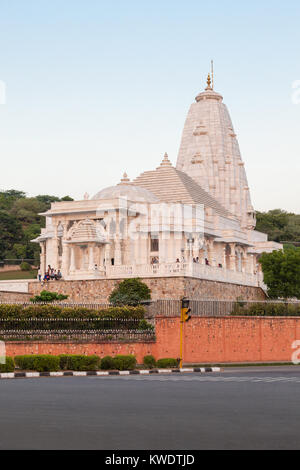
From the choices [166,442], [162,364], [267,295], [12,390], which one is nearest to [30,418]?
[166,442]

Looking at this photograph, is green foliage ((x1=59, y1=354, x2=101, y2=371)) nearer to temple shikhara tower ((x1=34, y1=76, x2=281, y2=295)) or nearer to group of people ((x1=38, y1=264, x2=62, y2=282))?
temple shikhara tower ((x1=34, y1=76, x2=281, y2=295))

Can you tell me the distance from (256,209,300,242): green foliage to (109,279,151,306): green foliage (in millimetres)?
69505

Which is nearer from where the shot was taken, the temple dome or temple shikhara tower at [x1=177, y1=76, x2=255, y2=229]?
the temple dome

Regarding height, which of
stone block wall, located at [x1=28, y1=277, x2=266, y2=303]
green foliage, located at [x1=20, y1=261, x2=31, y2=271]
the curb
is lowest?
the curb

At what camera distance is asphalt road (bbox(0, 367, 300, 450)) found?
10.9 metres

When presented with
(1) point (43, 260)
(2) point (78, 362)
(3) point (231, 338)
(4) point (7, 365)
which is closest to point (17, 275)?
(1) point (43, 260)

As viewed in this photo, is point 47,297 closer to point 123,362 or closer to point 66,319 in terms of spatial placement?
point 66,319

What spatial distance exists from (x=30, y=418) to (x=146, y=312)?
2887cm

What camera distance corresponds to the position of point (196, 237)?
202ft

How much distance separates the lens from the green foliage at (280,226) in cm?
11669

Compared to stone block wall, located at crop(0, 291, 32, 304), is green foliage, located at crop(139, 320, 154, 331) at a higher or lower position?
lower

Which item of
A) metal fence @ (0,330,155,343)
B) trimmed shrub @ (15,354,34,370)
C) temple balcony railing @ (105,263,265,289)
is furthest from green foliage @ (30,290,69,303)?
trimmed shrub @ (15,354,34,370)

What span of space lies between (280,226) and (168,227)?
6395 centimetres
